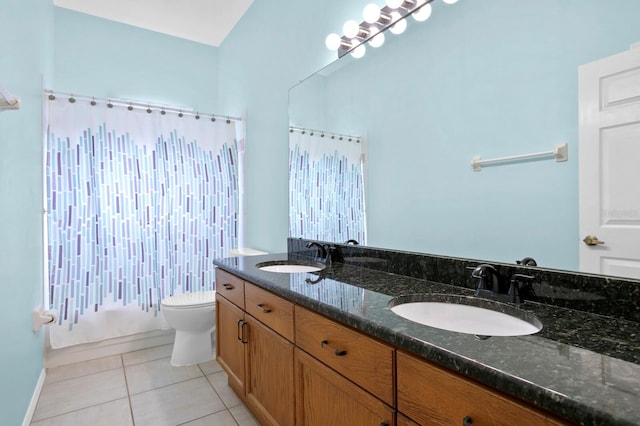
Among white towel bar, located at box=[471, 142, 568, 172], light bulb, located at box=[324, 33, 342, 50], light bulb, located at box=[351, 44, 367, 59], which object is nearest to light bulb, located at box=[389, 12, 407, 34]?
light bulb, located at box=[351, 44, 367, 59]

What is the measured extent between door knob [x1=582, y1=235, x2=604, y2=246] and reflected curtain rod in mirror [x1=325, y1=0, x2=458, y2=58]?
1008 mm

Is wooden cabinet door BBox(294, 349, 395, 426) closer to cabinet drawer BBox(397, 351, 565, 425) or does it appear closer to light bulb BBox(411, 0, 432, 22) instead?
cabinet drawer BBox(397, 351, 565, 425)

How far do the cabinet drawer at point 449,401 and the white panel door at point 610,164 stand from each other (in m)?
0.59

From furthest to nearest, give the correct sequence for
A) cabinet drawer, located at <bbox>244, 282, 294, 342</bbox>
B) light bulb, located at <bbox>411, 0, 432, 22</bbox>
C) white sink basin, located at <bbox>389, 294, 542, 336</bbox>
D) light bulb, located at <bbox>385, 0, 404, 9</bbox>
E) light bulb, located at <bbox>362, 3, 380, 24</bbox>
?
1. light bulb, located at <bbox>362, 3, 380, 24</bbox>
2. light bulb, located at <bbox>385, 0, 404, 9</bbox>
3. light bulb, located at <bbox>411, 0, 432, 22</bbox>
4. cabinet drawer, located at <bbox>244, 282, 294, 342</bbox>
5. white sink basin, located at <bbox>389, 294, 542, 336</bbox>

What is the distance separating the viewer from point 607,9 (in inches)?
36.6

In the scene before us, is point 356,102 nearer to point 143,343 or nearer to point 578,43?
point 578,43

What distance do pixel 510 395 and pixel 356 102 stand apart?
5.01ft

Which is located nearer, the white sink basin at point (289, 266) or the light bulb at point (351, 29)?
the light bulb at point (351, 29)

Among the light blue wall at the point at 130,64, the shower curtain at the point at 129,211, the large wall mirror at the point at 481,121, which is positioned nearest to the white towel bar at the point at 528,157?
the large wall mirror at the point at 481,121

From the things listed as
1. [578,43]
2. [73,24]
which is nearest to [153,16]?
[73,24]

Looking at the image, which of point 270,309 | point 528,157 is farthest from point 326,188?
point 528,157

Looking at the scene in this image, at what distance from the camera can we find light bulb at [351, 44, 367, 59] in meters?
1.79

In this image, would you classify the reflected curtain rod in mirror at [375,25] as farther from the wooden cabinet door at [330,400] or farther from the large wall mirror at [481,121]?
the wooden cabinet door at [330,400]

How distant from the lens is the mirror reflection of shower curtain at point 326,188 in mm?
1818
